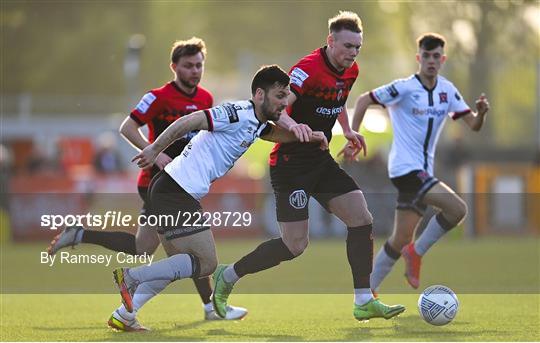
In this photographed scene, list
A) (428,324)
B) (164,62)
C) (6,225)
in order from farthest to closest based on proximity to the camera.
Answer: (164,62) → (6,225) → (428,324)

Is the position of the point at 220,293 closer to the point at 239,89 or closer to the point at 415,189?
the point at 415,189

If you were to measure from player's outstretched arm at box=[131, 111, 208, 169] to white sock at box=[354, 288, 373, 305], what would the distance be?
1.94 m

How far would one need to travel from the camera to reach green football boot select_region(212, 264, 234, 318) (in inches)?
390

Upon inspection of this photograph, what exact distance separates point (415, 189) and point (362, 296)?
1932 mm

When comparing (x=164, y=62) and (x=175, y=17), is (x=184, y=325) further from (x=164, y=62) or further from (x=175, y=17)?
(x=175, y=17)

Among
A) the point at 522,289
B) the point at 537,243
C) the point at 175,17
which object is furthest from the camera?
the point at 175,17

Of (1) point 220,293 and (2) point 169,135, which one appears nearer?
(2) point 169,135

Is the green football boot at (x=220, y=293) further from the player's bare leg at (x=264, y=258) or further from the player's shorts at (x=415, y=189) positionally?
the player's shorts at (x=415, y=189)

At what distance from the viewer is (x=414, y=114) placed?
→ 11523 millimetres

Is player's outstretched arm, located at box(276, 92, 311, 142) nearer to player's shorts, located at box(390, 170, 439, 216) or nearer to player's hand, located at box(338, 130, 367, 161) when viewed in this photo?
player's hand, located at box(338, 130, 367, 161)

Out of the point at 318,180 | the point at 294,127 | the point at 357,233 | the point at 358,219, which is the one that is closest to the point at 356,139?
the point at 318,180

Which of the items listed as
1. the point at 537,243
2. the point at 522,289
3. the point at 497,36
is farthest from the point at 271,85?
the point at 497,36

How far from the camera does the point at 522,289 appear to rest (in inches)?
517

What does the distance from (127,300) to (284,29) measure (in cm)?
4759
